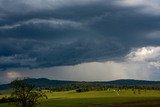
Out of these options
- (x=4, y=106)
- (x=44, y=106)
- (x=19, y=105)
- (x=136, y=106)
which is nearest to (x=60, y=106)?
(x=44, y=106)

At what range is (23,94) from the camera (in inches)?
4321

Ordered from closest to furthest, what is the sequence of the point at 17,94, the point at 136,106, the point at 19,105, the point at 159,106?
1. the point at 17,94
2. the point at 19,105
3. the point at 159,106
4. the point at 136,106

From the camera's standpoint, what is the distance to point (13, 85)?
11175cm

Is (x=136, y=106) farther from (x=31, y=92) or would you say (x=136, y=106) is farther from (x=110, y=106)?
(x=31, y=92)

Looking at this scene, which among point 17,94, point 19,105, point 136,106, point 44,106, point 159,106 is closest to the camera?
point 17,94

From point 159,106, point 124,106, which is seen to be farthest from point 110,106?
point 159,106

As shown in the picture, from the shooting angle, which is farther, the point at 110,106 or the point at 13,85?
the point at 110,106

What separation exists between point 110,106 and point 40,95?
46466mm

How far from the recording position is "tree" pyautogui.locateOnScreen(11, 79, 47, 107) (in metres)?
110

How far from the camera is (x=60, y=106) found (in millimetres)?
167625

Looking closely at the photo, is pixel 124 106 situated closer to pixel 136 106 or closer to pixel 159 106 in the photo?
pixel 136 106

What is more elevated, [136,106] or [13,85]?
[13,85]

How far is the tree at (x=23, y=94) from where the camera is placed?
109750 millimetres

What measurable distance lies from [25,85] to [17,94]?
4.06 m
